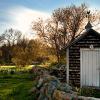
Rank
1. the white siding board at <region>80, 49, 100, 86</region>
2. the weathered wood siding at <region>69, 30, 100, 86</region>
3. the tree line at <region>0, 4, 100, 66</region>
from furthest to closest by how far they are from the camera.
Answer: the tree line at <region>0, 4, 100, 66</region> → the weathered wood siding at <region>69, 30, 100, 86</region> → the white siding board at <region>80, 49, 100, 86</region>

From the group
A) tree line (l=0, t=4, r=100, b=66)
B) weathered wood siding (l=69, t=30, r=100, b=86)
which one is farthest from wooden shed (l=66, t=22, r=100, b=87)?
tree line (l=0, t=4, r=100, b=66)

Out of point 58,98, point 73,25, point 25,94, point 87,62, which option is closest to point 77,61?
point 87,62

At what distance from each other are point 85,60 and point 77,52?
761 mm

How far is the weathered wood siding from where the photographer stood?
21.3m

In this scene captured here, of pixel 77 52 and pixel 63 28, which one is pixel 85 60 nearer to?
pixel 77 52

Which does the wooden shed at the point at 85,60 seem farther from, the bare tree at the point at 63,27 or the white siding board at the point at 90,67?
the bare tree at the point at 63,27

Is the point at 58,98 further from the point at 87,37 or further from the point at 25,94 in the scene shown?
the point at 87,37

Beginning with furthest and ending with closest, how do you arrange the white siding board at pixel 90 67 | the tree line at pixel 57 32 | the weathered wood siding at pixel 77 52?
the tree line at pixel 57 32, the weathered wood siding at pixel 77 52, the white siding board at pixel 90 67

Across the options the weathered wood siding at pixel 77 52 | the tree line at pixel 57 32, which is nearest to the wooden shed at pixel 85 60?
the weathered wood siding at pixel 77 52

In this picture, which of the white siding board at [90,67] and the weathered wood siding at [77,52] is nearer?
the white siding board at [90,67]

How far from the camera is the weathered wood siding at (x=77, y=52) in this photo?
69.8 feet

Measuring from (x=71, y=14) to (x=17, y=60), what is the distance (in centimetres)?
1099

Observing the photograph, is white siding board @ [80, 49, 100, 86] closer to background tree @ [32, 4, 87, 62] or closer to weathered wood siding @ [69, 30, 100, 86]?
weathered wood siding @ [69, 30, 100, 86]

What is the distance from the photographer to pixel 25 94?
17.5 metres
